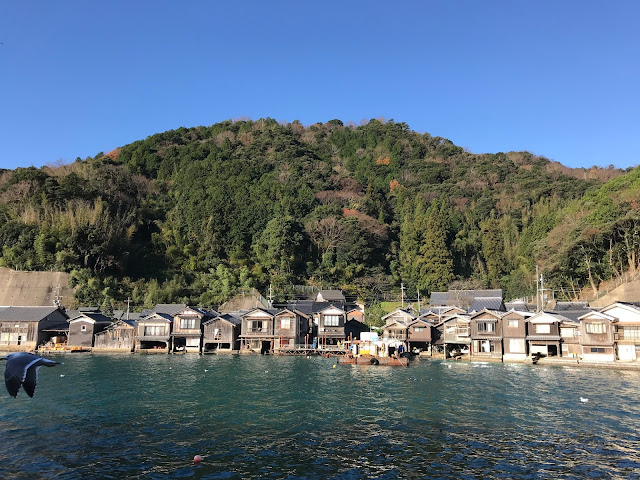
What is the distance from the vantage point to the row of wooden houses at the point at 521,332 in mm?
38531

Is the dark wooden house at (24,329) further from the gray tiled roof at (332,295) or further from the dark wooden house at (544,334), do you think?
the dark wooden house at (544,334)

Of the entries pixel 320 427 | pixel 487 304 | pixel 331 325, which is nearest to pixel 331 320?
pixel 331 325

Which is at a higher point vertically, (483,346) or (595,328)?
(595,328)

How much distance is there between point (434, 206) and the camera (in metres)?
72.2

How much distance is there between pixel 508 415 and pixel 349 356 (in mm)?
22156

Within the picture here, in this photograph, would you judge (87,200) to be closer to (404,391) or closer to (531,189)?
(404,391)

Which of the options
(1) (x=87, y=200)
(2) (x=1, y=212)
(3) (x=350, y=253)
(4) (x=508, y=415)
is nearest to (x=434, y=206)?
(3) (x=350, y=253)

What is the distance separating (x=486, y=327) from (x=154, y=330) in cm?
3322

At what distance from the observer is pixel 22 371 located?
1319 centimetres

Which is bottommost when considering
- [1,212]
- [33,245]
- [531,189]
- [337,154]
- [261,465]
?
[261,465]

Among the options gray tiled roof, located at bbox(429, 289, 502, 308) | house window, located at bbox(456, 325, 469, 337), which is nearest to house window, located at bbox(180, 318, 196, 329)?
house window, located at bbox(456, 325, 469, 337)

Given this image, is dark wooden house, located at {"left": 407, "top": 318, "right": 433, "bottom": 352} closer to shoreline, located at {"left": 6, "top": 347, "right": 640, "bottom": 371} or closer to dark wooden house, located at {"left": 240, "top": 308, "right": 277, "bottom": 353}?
shoreline, located at {"left": 6, "top": 347, "right": 640, "bottom": 371}

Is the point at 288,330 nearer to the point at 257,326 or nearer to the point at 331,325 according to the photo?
Answer: the point at 257,326

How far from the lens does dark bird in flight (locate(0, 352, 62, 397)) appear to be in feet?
41.9
